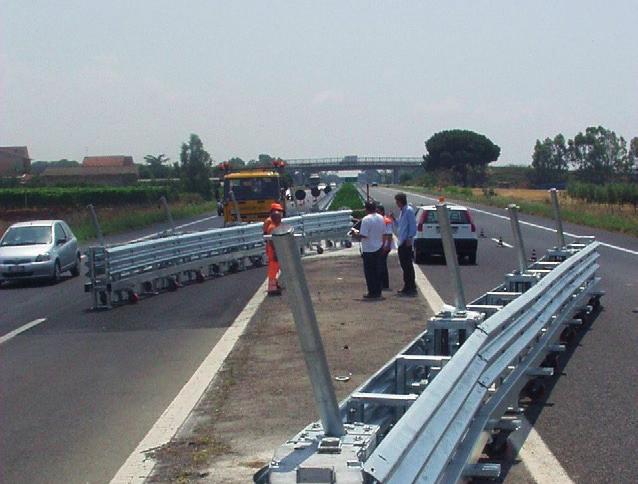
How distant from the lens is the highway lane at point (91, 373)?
27.0 feet

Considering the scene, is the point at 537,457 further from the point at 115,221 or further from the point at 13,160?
the point at 13,160

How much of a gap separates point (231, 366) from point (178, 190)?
84086 mm

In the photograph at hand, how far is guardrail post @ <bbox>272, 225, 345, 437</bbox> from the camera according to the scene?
4.46m

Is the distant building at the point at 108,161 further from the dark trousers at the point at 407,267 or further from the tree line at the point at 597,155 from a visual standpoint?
the dark trousers at the point at 407,267

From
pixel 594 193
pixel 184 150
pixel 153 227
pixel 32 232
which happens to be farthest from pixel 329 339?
pixel 184 150

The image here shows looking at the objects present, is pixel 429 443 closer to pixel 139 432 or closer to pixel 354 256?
pixel 139 432

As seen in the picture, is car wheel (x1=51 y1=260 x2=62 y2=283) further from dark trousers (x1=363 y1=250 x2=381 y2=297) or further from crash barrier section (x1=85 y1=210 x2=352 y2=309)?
dark trousers (x1=363 y1=250 x2=381 y2=297)

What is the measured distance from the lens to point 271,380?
10.9 m

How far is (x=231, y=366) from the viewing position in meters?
11.9

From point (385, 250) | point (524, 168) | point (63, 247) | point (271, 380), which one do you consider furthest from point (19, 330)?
point (524, 168)

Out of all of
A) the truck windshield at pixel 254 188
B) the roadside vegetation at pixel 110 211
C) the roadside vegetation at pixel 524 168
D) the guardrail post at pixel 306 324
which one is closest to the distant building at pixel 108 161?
the roadside vegetation at pixel 524 168

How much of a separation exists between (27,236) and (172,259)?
5.92 metres

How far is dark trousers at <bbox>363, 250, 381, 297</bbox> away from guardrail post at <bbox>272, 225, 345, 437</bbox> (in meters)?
13.7

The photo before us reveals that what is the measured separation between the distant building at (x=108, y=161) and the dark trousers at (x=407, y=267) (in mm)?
150898
